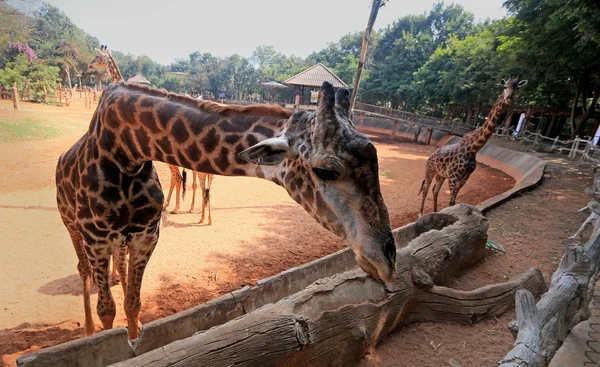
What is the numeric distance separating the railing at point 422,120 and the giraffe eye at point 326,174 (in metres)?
28.7

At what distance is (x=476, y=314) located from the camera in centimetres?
417

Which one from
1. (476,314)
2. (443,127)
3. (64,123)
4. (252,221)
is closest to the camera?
(476,314)

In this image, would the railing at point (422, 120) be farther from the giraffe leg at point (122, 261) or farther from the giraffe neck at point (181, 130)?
the giraffe neck at point (181, 130)

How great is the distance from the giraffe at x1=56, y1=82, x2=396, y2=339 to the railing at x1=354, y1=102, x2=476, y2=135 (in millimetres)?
28620

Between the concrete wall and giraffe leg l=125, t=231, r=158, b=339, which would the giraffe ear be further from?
the concrete wall

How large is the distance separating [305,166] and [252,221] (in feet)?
21.0

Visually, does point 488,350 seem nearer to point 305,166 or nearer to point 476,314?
point 476,314

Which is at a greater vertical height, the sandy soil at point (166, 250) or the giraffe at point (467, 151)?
the giraffe at point (467, 151)

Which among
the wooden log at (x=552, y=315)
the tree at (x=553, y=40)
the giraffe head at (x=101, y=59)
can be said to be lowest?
the wooden log at (x=552, y=315)

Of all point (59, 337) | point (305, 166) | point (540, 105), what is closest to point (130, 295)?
point (59, 337)

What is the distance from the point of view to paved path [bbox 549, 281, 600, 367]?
3270 millimetres

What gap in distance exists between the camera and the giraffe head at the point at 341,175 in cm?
169

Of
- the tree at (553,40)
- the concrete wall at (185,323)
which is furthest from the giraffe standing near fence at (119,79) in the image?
the tree at (553,40)

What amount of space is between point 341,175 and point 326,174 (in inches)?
3.4
